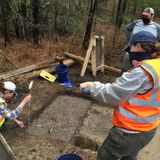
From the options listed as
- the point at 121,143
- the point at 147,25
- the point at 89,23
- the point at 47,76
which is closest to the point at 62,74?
the point at 47,76

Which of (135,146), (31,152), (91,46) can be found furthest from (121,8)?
(135,146)

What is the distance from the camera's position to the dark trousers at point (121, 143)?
2.80 meters

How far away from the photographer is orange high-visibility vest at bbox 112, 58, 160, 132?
8.18 feet

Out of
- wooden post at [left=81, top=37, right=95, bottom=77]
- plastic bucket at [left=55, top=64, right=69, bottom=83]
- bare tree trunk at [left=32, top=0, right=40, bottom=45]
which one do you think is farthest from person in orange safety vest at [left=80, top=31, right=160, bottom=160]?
bare tree trunk at [left=32, top=0, right=40, bottom=45]

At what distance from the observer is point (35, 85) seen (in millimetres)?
6410

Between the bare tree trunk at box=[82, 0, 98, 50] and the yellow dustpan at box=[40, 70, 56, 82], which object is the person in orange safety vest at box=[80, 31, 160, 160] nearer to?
the yellow dustpan at box=[40, 70, 56, 82]

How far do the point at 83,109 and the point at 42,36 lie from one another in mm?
4190

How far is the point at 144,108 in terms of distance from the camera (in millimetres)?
2664

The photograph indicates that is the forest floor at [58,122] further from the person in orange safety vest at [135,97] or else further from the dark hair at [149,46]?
the dark hair at [149,46]

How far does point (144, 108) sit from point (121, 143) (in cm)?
41

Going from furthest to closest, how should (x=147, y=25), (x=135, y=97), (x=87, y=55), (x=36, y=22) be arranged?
(x=36, y=22) → (x=87, y=55) → (x=147, y=25) → (x=135, y=97)

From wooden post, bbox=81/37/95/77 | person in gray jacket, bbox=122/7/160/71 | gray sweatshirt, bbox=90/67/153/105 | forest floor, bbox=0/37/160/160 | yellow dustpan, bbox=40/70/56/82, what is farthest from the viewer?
wooden post, bbox=81/37/95/77

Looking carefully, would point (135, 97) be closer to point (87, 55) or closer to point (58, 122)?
point (58, 122)

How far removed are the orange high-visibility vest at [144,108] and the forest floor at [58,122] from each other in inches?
61.2
